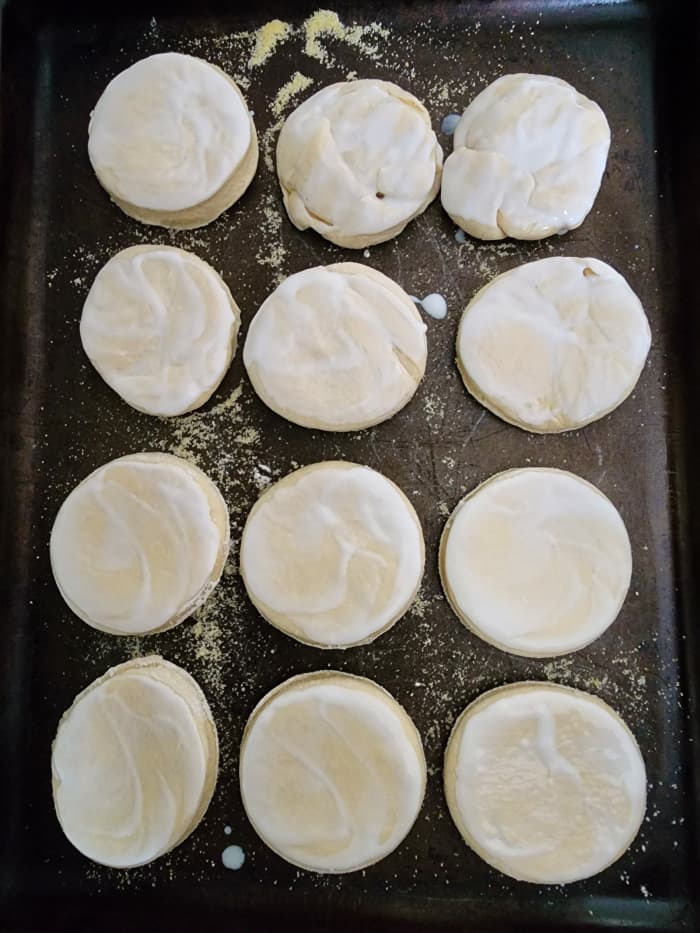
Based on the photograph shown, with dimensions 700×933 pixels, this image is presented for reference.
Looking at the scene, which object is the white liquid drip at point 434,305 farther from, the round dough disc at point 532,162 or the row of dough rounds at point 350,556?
the row of dough rounds at point 350,556

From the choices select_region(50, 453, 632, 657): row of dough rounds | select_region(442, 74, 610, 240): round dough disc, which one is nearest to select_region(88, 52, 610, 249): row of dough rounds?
select_region(442, 74, 610, 240): round dough disc

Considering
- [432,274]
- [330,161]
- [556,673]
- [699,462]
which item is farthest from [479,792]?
[330,161]

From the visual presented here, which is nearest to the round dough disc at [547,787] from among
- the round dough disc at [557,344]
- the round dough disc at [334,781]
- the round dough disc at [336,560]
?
the round dough disc at [334,781]

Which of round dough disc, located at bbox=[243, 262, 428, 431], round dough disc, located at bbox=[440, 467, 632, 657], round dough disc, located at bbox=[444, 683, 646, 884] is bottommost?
round dough disc, located at bbox=[444, 683, 646, 884]

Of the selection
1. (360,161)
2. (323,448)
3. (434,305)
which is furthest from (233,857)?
(360,161)

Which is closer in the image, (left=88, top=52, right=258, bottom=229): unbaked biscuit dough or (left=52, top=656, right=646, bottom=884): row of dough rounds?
(left=52, top=656, right=646, bottom=884): row of dough rounds

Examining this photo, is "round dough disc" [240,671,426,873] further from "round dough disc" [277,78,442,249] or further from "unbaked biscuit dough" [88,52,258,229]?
"unbaked biscuit dough" [88,52,258,229]
